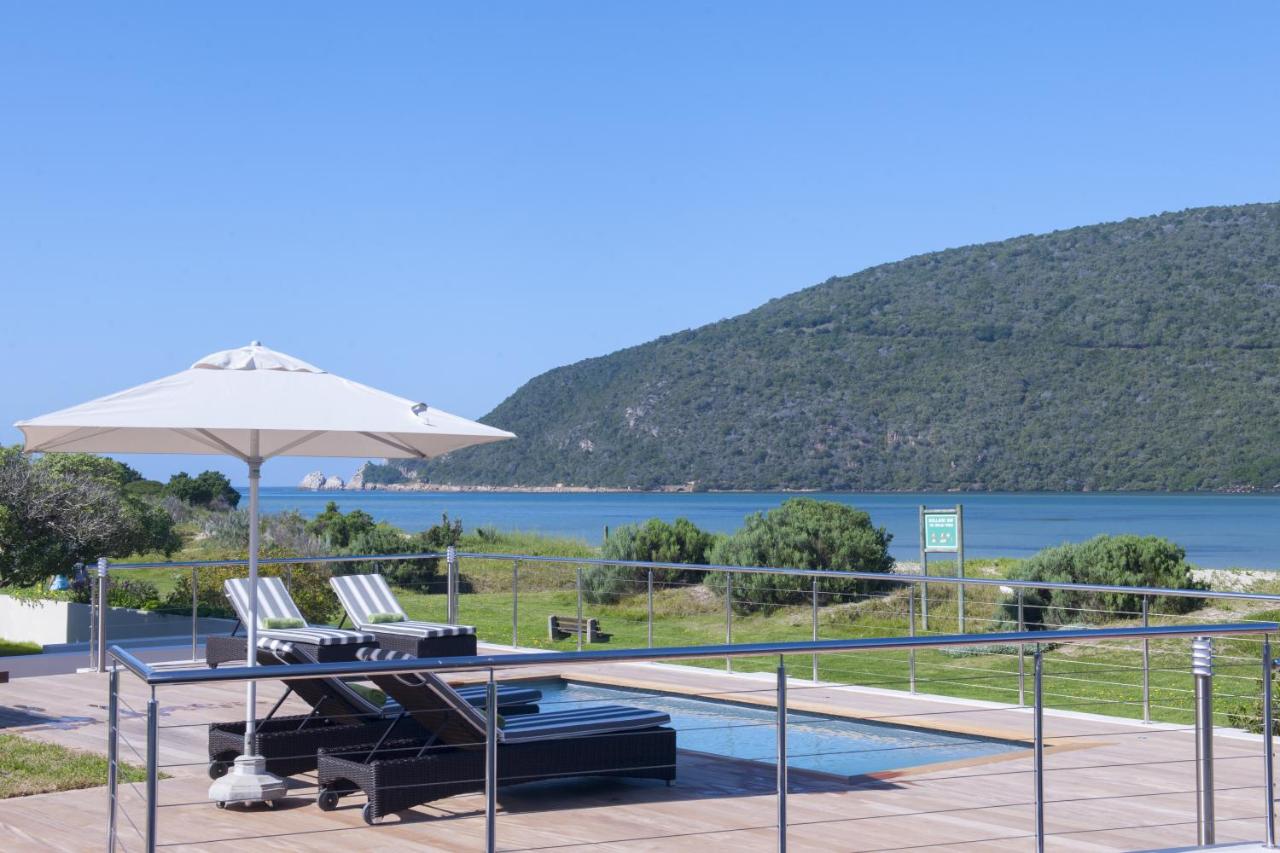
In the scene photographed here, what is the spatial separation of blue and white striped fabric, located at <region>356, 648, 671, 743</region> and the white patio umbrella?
0.69 meters

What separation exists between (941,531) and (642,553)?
26.5 feet

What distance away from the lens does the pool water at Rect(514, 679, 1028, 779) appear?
7250 millimetres

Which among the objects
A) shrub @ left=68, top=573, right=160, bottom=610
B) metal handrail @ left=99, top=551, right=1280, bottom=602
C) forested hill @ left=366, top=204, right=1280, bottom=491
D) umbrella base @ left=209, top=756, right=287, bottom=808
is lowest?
umbrella base @ left=209, top=756, right=287, bottom=808

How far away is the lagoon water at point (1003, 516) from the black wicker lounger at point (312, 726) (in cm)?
3761

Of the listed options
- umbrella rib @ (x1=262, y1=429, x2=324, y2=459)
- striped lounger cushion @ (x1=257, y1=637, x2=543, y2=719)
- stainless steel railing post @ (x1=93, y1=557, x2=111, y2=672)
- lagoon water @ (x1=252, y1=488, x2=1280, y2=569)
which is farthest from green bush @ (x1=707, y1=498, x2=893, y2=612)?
lagoon water @ (x1=252, y1=488, x2=1280, y2=569)

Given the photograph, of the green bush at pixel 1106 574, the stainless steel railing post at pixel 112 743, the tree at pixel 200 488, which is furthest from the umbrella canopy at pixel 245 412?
the tree at pixel 200 488

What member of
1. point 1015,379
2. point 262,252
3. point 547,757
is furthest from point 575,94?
point 1015,379

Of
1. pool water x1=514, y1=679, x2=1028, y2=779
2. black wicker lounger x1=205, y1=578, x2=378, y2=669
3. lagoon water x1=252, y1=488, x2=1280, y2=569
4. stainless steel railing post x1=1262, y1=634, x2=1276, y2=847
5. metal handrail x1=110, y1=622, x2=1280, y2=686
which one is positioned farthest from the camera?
lagoon water x1=252, y1=488, x2=1280, y2=569

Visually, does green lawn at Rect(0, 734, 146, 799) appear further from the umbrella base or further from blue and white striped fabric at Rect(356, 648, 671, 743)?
blue and white striped fabric at Rect(356, 648, 671, 743)

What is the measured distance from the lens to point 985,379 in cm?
6303

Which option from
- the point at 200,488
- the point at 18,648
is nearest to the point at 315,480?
the point at 200,488

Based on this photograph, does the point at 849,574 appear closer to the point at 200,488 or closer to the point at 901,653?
the point at 901,653

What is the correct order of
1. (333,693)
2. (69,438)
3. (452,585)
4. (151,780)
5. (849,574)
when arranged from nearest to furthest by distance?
(151,780) < (333,693) < (69,438) < (849,574) < (452,585)

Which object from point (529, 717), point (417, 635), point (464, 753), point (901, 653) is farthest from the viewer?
point (901, 653)
